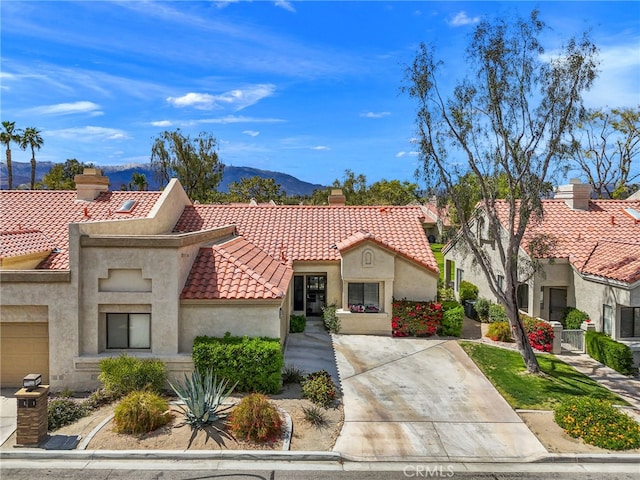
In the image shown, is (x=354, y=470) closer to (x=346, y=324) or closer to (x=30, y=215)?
(x=346, y=324)

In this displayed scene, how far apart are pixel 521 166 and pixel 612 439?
28.7ft

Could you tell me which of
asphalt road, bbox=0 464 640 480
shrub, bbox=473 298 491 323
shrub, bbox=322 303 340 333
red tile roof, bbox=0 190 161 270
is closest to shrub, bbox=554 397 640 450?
asphalt road, bbox=0 464 640 480

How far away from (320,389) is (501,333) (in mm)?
10517

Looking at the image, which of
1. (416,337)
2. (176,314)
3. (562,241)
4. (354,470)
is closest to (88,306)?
(176,314)

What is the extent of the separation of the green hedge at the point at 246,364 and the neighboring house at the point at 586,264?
Result: 852cm

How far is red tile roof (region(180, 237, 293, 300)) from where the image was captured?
48.7 ft

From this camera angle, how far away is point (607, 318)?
1867 cm

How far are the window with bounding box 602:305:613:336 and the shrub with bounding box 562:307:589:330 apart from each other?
36.9 inches

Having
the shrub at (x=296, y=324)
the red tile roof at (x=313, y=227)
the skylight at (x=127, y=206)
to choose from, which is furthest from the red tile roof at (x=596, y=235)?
the skylight at (x=127, y=206)

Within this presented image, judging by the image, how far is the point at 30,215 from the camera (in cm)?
2173

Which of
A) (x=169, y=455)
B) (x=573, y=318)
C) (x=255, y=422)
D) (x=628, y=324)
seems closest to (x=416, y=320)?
(x=573, y=318)

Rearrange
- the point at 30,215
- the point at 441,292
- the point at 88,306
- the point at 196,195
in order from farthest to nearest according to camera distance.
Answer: the point at 196,195 < the point at 441,292 < the point at 30,215 < the point at 88,306

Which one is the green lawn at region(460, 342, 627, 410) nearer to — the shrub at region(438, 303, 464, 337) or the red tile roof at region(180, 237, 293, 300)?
the shrub at region(438, 303, 464, 337)

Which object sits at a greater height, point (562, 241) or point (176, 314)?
point (562, 241)
